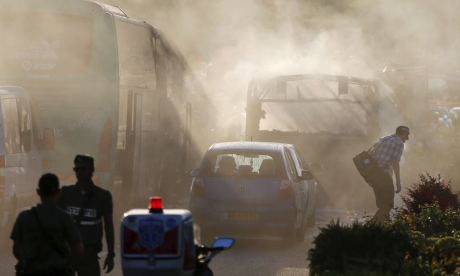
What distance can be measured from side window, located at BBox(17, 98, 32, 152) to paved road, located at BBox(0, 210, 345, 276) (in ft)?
4.41

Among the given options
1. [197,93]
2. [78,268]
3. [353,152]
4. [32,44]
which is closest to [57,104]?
[32,44]

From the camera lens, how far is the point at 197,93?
3859cm

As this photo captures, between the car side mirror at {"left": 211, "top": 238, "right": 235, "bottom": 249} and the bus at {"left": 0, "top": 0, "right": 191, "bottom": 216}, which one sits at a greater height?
the bus at {"left": 0, "top": 0, "right": 191, "bottom": 216}

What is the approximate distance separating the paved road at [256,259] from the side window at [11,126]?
1.38 meters

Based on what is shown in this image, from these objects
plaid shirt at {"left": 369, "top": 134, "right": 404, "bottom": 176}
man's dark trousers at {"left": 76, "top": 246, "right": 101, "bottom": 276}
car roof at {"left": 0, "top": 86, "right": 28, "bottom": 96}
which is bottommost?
man's dark trousers at {"left": 76, "top": 246, "right": 101, "bottom": 276}

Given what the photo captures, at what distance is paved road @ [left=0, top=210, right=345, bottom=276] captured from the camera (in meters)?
12.8

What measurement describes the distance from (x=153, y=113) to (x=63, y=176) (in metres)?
4.14

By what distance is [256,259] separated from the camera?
1416 cm

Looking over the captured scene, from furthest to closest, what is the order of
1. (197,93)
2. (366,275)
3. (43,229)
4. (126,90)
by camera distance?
(197,93) < (126,90) < (366,275) < (43,229)

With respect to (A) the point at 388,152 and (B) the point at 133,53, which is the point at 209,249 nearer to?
(A) the point at 388,152

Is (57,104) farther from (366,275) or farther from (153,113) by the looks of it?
(366,275)

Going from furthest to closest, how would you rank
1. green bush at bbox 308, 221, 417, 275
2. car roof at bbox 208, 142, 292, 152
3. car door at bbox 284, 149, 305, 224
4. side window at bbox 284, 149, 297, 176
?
1. side window at bbox 284, 149, 297, 176
2. car roof at bbox 208, 142, 292, 152
3. car door at bbox 284, 149, 305, 224
4. green bush at bbox 308, 221, 417, 275

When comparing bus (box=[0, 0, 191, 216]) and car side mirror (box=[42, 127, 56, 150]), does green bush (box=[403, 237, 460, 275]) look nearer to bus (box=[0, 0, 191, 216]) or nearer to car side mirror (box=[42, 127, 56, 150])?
car side mirror (box=[42, 127, 56, 150])

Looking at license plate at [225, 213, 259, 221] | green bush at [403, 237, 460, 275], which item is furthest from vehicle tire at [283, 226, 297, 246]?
green bush at [403, 237, 460, 275]
